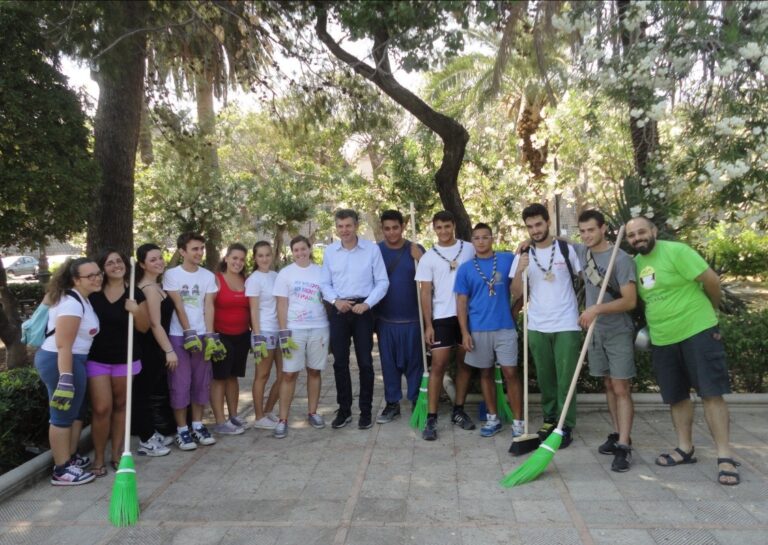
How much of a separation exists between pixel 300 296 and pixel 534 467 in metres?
2.30

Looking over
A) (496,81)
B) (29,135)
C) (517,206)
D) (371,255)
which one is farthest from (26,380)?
(517,206)

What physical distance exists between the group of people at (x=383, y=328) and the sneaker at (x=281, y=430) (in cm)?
3

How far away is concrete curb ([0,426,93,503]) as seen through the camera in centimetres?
405

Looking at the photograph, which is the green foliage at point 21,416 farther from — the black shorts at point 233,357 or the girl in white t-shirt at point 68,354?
the black shorts at point 233,357

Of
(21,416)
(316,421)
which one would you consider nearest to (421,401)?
(316,421)

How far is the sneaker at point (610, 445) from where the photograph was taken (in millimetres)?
4508

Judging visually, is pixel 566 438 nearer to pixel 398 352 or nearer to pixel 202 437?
pixel 398 352

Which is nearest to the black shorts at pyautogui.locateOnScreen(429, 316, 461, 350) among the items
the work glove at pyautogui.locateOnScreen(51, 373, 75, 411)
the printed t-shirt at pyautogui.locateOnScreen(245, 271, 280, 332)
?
the printed t-shirt at pyautogui.locateOnScreen(245, 271, 280, 332)

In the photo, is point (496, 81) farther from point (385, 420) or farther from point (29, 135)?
point (29, 135)

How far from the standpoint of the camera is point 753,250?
18.1m

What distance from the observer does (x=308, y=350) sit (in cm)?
525

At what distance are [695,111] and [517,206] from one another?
30.4 feet

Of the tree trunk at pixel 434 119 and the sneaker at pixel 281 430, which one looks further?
the tree trunk at pixel 434 119

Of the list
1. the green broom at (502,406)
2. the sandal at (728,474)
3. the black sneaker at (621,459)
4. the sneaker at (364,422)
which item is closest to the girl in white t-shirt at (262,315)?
the sneaker at (364,422)
